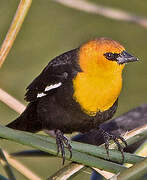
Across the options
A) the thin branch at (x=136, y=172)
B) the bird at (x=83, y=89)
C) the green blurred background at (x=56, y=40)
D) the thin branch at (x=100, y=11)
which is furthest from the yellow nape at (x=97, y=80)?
the green blurred background at (x=56, y=40)

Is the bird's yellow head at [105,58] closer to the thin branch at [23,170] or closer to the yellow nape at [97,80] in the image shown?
the yellow nape at [97,80]

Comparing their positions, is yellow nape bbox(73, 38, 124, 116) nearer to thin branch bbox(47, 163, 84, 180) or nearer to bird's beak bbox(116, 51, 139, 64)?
bird's beak bbox(116, 51, 139, 64)

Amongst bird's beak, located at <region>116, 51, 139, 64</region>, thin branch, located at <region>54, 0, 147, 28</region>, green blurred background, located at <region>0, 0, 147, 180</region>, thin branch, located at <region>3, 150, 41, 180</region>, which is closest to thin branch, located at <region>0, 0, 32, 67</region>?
bird's beak, located at <region>116, 51, 139, 64</region>

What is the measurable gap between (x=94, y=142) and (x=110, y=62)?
0.55 meters

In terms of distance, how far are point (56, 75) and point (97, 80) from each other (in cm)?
23

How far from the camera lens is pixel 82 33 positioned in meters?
4.43

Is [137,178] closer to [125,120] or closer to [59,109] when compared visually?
[59,109]

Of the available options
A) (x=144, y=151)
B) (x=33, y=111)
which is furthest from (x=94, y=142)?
(x=144, y=151)

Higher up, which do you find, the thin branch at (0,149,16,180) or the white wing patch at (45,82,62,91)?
the white wing patch at (45,82,62,91)

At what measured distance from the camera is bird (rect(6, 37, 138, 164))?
85.7 inches

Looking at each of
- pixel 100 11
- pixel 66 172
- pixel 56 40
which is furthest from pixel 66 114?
pixel 56 40

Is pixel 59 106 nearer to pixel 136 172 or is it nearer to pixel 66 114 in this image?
pixel 66 114

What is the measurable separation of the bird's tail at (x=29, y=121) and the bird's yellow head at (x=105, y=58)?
1.16ft

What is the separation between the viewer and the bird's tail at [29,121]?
2.46 meters
